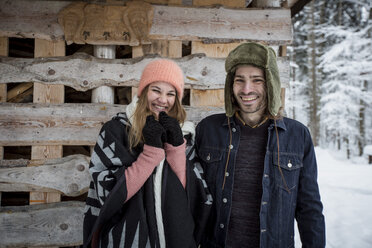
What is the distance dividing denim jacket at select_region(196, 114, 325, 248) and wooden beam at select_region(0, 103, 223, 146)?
1482 mm

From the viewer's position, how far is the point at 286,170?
1.70 metres

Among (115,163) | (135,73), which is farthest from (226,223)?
(135,73)

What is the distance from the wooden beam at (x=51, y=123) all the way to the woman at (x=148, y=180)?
94 cm

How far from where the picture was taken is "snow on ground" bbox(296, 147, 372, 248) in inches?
145

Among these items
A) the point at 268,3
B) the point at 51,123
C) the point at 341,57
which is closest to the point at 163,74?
the point at 51,123

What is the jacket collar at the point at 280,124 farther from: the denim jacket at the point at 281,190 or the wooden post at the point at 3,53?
the wooden post at the point at 3,53

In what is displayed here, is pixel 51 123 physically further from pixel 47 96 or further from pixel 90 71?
pixel 90 71

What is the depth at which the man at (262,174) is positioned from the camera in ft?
5.41

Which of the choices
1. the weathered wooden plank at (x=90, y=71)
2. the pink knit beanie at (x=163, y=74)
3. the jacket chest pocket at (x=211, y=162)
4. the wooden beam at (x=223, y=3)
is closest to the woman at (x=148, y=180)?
the pink knit beanie at (x=163, y=74)

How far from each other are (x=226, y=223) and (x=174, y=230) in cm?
41

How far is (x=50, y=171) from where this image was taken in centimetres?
248

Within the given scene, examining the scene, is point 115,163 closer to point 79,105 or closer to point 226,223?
point 226,223

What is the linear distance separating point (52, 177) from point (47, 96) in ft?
3.12

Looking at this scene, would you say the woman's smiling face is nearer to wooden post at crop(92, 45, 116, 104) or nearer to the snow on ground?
wooden post at crop(92, 45, 116, 104)
